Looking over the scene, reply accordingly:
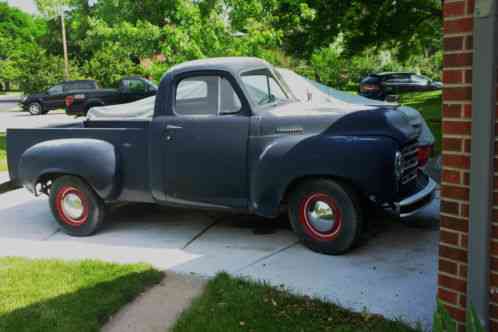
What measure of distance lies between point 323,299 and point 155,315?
130 cm

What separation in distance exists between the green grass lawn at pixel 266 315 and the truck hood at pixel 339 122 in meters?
1.62

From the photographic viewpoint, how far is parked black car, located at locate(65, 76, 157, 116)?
2275 cm

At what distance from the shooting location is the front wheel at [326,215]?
17.4 ft

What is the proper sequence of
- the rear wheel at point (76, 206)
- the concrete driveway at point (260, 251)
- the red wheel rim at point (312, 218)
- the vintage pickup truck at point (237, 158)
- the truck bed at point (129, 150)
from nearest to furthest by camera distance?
1. the concrete driveway at point (260, 251)
2. the vintage pickup truck at point (237, 158)
3. the red wheel rim at point (312, 218)
4. the truck bed at point (129, 150)
5. the rear wheel at point (76, 206)

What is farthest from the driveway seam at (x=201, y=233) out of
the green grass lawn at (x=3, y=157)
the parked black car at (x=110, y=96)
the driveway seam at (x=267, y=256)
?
the parked black car at (x=110, y=96)

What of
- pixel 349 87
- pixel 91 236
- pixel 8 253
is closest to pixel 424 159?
pixel 91 236

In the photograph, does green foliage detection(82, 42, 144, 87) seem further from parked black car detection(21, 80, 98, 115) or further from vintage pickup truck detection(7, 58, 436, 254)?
vintage pickup truck detection(7, 58, 436, 254)

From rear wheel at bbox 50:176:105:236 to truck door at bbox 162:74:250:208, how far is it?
99 centimetres

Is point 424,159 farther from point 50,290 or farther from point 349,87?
point 349,87

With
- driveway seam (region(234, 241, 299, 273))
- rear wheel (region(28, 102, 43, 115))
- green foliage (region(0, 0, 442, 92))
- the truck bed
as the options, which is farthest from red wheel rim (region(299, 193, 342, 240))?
rear wheel (region(28, 102, 43, 115))

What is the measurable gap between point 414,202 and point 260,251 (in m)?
1.57

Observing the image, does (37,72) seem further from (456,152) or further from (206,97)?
(456,152)

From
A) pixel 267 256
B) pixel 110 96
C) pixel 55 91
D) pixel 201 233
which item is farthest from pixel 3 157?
pixel 55 91

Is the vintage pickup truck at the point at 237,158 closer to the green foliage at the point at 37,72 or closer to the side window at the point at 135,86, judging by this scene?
the side window at the point at 135,86
